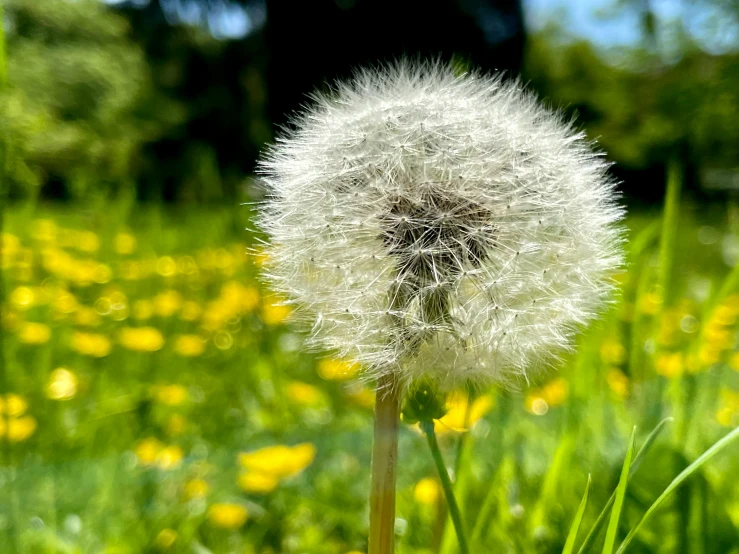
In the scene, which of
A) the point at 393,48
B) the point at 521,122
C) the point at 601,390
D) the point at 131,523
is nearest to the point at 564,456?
the point at 601,390

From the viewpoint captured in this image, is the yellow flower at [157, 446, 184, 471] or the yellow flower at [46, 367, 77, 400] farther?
the yellow flower at [46, 367, 77, 400]

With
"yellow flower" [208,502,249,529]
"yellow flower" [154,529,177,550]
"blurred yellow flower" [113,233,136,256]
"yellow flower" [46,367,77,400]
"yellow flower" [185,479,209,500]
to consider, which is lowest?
"yellow flower" [154,529,177,550]

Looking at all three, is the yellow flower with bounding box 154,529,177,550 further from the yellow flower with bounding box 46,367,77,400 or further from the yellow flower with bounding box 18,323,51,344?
the yellow flower with bounding box 18,323,51,344

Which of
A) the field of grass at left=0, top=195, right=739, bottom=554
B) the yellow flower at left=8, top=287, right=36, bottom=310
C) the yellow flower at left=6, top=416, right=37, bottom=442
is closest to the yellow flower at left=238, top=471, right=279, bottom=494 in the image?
the field of grass at left=0, top=195, right=739, bottom=554

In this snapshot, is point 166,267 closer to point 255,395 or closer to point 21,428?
point 255,395

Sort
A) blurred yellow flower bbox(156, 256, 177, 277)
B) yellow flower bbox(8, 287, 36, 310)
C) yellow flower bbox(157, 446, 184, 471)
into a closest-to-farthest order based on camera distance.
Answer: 1. yellow flower bbox(157, 446, 184, 471)
2. yellow flower bbox(8, 287, 36, 310)
3. blurred yellow flower bbox(156, 256, 177, 277)

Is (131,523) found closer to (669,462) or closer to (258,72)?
(669,462)

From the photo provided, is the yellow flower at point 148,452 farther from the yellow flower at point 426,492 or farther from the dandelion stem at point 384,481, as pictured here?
the dandelion stem at point 384,481

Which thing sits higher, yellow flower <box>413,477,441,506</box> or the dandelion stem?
the dandelion stem
